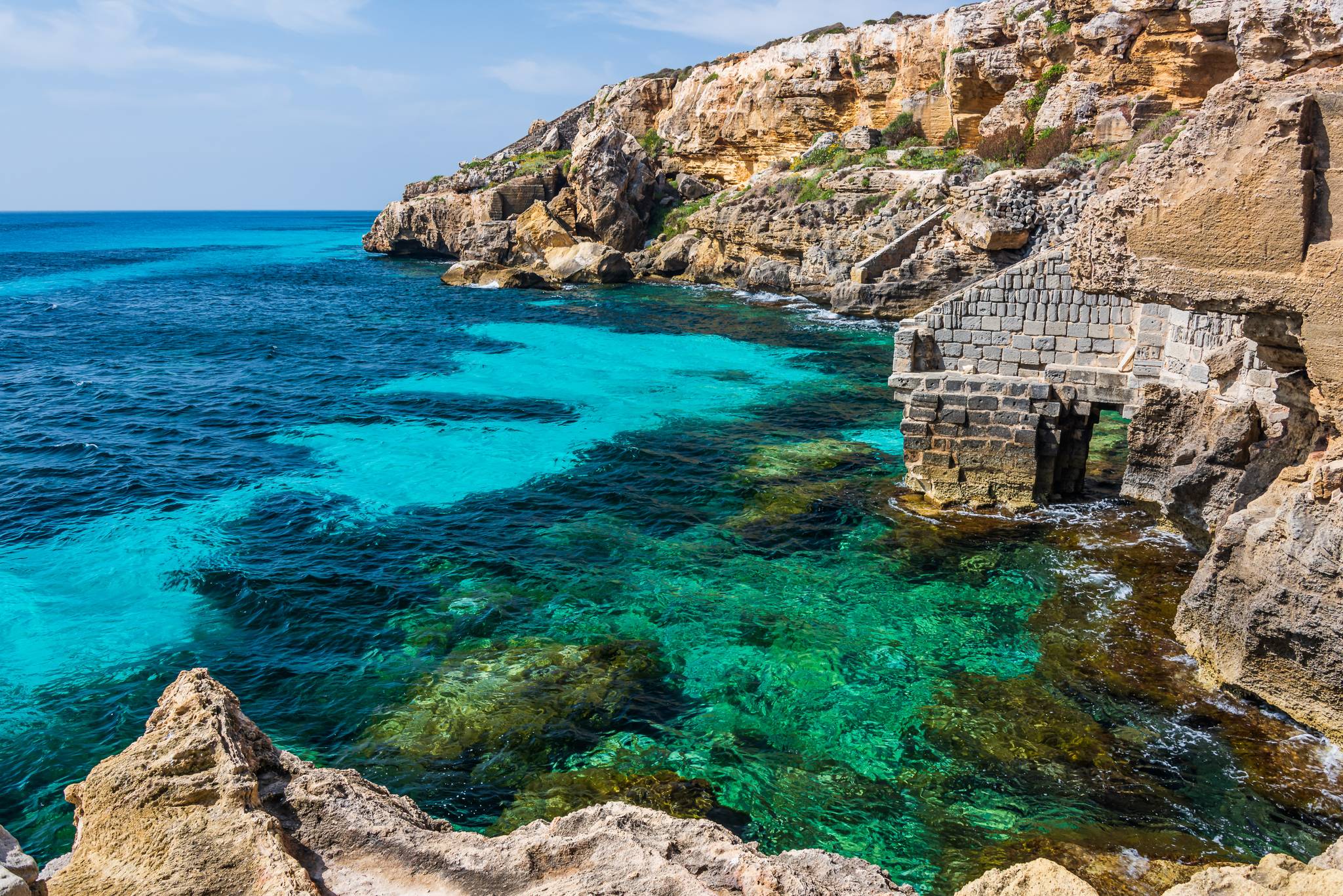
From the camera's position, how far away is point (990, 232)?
31719 mm

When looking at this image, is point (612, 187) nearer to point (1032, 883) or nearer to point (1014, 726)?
point (1014, 726)

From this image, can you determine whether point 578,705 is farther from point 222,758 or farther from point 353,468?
point 353,468

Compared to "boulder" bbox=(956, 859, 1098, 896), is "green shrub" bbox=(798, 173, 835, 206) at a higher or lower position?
higher

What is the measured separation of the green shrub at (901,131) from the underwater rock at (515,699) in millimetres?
44386

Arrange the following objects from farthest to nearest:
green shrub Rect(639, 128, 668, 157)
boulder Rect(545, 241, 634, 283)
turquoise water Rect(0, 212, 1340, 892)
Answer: green shrub Rect(639, 128, 668, 157) < boulder Rect(545, 241, 634, 283) < turquoise water Rect(0, 212, 1340, 892)

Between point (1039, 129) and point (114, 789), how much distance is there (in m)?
43.7

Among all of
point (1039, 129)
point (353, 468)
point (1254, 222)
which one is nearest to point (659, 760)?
point (1254, 222)

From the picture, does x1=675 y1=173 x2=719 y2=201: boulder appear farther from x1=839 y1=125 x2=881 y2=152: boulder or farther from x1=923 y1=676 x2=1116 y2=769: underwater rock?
x1=923 y1=676 x2=1116 y2=769: underwater rock

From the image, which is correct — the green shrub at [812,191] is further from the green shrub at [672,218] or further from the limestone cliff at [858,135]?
the green shrub at [672,218]

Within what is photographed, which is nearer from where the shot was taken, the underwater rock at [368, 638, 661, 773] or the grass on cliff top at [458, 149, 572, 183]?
the underwater rock at [368, 638, 661, 773]

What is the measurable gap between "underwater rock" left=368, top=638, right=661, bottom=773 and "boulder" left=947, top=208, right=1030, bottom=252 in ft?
84.9

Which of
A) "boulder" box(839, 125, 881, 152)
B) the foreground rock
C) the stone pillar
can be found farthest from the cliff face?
"boulder" box(839, 125, 881, 152)

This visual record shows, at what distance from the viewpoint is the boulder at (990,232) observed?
31562 mm

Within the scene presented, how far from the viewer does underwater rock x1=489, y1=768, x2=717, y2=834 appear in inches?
318
